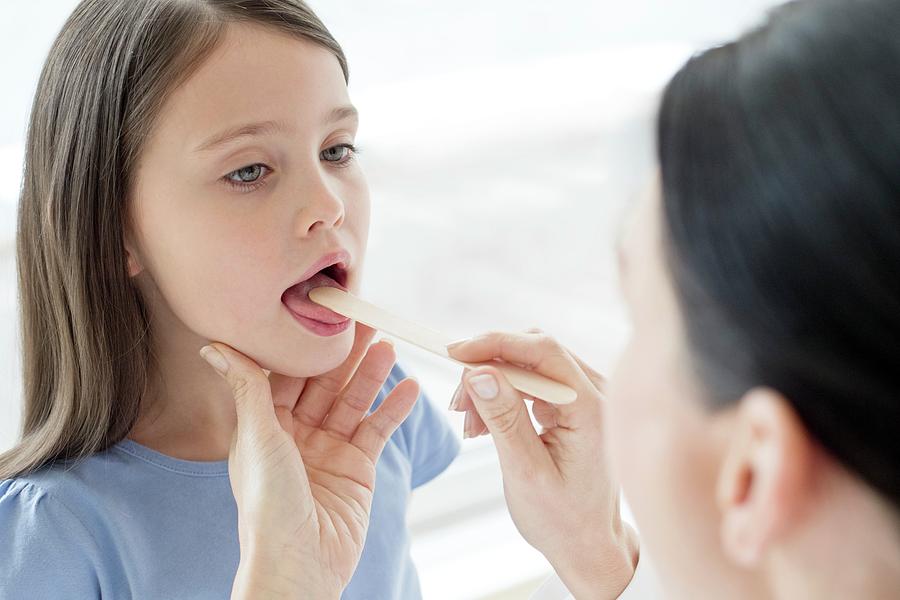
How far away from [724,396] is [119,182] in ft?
2.00

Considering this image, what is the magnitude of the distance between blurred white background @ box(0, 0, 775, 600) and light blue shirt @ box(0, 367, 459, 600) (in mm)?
605

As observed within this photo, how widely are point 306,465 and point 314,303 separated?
6.7 inches

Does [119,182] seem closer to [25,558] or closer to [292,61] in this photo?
[292,61]

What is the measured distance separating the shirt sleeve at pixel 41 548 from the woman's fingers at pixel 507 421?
38cm

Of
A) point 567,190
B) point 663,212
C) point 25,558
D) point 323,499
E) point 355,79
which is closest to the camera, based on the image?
point 663,212

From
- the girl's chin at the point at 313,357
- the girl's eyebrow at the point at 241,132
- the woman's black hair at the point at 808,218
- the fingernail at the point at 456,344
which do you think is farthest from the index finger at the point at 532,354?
the woman's black hair at the point at 808,218

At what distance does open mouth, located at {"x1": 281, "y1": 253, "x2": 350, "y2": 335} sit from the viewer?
915 millimetres

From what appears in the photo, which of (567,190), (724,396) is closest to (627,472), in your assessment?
(724,396)

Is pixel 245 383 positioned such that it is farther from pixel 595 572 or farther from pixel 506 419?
pixel 595 572

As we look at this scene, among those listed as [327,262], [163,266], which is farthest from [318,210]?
[163,266]

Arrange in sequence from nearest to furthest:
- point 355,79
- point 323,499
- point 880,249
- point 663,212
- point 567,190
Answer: point 880,249 < point 663,212 < point 323,499 < point 355,79 < point 567,190

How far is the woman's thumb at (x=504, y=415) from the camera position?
81cm

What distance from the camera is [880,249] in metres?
0.43

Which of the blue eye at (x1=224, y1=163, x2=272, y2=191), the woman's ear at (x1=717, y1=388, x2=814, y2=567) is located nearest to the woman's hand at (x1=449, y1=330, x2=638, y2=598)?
the blue eye at (x1=224, y1=163, x2=272, y2=191)
